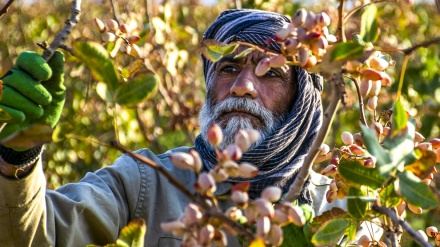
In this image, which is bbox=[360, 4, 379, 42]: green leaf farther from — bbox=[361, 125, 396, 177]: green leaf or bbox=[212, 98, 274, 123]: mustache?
bbox=[212, 98, 274, 123]: mustache

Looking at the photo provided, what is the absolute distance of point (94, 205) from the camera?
236 cm

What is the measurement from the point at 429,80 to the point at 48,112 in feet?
8.34

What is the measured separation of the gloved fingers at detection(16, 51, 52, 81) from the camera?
169 cm

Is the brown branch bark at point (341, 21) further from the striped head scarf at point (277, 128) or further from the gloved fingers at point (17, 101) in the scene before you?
the striped head scarf at point (277, 128)

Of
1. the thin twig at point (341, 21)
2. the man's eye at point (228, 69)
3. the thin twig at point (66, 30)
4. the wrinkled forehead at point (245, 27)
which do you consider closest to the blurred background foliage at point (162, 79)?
the wrinkled forehead at point (245, 27)

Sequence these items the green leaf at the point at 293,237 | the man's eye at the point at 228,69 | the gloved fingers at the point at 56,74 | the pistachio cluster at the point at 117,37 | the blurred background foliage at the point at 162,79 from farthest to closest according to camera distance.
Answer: the blurred background foliage at the point at 162,79 → the man's eye at the point at 228,69 → the pistachio cluster at the point at 117,37 → the gloved fingers at the point at 56,74 → the green leaf at the point at 293,237

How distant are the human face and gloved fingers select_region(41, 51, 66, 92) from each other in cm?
83

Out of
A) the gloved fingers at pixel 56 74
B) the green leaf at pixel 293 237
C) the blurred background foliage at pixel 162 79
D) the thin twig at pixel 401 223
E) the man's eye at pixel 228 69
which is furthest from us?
the blurred background foliage at pixel 162 79

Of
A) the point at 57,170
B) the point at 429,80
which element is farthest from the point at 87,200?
the point at 57,170

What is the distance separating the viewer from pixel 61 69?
1.82 metres

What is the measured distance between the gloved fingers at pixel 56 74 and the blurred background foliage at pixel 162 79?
5.43 feet

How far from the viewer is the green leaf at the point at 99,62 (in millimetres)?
1269

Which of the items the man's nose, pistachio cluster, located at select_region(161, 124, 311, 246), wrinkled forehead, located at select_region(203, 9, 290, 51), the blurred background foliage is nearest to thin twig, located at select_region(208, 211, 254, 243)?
pistachio cluster, located at select_region(161, 124, 311, 246)

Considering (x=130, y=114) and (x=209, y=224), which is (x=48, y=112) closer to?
(x=209, y=224)
